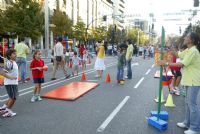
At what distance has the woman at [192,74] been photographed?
546 cm

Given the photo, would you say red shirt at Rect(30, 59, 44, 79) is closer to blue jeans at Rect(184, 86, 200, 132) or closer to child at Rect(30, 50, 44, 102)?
child at Rect(30, 50, 44, 102)

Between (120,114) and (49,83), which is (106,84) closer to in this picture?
(49,83)

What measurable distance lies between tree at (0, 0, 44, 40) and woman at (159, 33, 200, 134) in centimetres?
3288

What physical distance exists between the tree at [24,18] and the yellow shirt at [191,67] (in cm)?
3290

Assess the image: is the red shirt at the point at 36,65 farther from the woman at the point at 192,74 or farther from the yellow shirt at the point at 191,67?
the yellow shirt at the point at 191,67

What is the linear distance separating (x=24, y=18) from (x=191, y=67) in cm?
3411

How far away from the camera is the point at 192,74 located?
18.3 ft

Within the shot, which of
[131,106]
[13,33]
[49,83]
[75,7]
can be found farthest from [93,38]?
[131,106]

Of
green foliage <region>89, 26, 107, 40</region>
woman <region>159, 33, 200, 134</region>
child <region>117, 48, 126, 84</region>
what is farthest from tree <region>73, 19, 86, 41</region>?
Answer: woman <region>159, 33, 200, 134</region>

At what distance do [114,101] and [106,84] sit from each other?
3.66m

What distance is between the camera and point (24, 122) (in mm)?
6535

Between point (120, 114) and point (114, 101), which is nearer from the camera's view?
point (120, 114)

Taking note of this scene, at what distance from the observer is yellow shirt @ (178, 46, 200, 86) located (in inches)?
214

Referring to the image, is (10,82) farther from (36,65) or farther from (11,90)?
(36,65)
